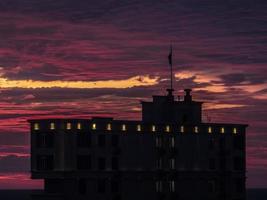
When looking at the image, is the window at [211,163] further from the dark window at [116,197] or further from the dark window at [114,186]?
the dark window at [116,197]

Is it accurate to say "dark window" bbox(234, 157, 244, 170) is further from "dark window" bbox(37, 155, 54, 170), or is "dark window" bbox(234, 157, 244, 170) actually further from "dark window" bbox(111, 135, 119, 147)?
"dark window" bbox(37, 155, 54, 170)

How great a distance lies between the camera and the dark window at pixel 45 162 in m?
144

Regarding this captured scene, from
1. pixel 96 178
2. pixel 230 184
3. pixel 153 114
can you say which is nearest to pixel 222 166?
pixel 230 184

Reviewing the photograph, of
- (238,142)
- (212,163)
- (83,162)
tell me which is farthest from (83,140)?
(238,142)

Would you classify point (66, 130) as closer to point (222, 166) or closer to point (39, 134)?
point (39, 134)

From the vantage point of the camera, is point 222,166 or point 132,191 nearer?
point 132,191

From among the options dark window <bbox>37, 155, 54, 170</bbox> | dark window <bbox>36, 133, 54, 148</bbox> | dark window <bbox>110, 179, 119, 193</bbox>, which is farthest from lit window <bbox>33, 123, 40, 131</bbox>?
dark window <bbox>110, 179, 119, 193</bbox>

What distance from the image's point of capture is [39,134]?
14438 cm

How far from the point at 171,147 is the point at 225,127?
12.3m

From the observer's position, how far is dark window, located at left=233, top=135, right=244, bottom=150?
534ft

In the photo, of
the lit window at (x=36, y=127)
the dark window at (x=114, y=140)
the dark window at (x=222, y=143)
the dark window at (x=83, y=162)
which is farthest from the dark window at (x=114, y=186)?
the dark window at (x=222, y=143)

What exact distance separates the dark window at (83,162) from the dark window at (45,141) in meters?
5.02

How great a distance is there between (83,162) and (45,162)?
6133 millimetres

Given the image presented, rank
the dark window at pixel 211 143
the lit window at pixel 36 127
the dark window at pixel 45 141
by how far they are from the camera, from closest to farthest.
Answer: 1. the dark window at pixel 45 141
2. the lit window at pixel 36 127
3. the dark window at pixel 211 143
